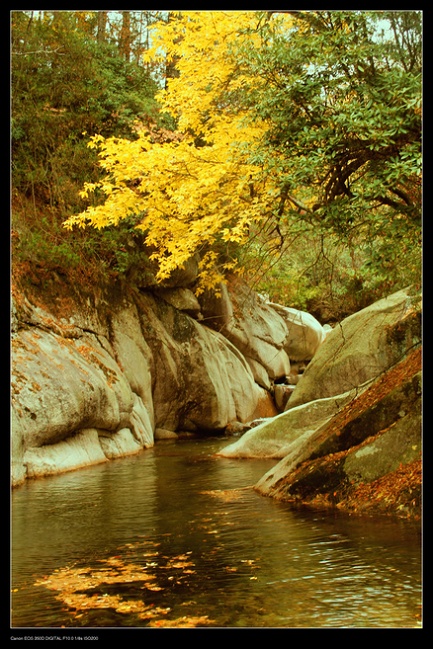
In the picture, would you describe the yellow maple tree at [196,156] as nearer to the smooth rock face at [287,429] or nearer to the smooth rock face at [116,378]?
the smooth rock face at [116,378]

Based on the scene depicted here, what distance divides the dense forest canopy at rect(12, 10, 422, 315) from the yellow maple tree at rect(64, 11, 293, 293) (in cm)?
3

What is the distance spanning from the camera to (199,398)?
16125mm

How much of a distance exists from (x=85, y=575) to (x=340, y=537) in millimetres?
2232

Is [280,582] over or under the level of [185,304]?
under

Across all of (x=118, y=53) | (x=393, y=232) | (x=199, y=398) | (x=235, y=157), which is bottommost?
(x=199, y=398)

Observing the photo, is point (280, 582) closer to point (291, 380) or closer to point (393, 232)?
point (393, 232)

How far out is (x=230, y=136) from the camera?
8.91 metres

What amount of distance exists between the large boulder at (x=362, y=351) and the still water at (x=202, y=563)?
5.40 m

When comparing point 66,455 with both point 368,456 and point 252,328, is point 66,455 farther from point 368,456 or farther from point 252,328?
point 252,328

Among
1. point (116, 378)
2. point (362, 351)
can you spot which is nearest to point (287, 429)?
point (362, 351)

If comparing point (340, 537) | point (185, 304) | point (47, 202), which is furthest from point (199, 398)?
point (340, 537)

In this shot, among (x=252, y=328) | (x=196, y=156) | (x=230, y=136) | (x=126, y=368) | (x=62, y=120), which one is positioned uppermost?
(x=62, y=120)

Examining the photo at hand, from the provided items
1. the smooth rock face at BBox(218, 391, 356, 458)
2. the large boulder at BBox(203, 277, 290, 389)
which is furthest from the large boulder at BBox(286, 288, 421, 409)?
the large boulder at BBox(203, 277, 290, 389)

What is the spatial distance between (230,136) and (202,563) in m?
5.36
